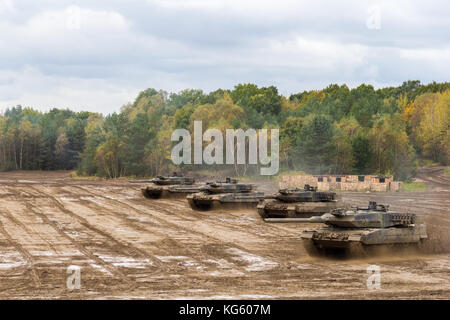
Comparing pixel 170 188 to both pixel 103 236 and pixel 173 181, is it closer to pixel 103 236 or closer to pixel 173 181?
pixel 173 181

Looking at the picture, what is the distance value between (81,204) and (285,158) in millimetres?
32403

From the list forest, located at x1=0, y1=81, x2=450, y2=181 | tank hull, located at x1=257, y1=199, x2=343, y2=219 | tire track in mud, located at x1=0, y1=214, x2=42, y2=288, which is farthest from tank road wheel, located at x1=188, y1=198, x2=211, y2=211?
forest, located at x1=0, y1=81, x2=450, y2=181

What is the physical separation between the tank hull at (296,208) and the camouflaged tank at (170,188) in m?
10.5

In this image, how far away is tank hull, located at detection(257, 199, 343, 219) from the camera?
26203mm

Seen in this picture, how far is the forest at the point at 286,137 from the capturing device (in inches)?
2297

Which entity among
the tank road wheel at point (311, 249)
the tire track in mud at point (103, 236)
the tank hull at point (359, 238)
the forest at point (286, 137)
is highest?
the forest at point (286, 137)

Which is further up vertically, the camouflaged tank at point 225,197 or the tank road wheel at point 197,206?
the camouflaged tank at point 225,197

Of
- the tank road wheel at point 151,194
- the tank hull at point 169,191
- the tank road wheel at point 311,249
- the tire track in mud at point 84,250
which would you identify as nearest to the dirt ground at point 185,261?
the tire track in mud at point 84,250

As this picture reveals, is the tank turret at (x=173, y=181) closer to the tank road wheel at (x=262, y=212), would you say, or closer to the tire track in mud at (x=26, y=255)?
the tank road wheel at (x=262, y=212)

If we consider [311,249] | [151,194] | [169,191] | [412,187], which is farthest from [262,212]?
[412,187]

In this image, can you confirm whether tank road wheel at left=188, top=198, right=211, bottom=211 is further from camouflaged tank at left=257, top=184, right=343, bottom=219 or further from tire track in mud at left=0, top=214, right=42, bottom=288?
tire track in mud at left=0, top=214, right=42, bottom=288

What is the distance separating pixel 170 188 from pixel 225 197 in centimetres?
757
